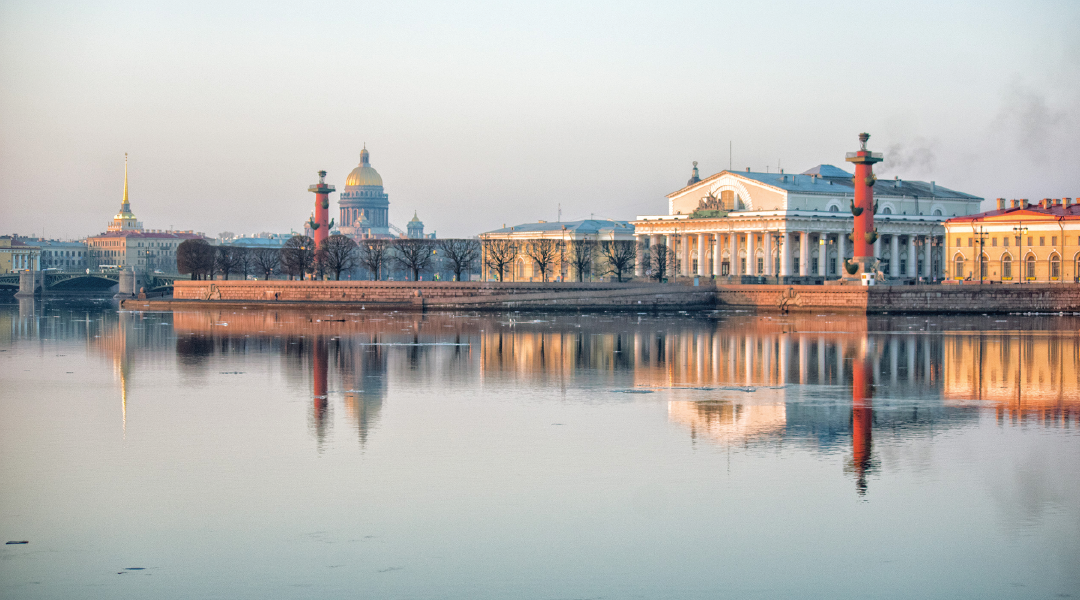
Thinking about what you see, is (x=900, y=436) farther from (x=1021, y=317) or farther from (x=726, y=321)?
(x=1021, y=317)

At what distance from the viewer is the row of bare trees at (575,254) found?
292ft

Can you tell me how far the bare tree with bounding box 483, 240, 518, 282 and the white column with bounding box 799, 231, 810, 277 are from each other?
2068cm

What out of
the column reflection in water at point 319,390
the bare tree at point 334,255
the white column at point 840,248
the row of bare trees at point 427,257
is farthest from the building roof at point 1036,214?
the column reflection in water at point 319,390

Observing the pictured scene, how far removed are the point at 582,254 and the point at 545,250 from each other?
2955 millimetres

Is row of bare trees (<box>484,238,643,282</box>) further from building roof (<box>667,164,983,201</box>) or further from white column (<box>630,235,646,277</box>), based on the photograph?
building roof (<box>667,164,983,201</box>)

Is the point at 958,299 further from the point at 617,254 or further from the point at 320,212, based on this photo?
the point at 320,212

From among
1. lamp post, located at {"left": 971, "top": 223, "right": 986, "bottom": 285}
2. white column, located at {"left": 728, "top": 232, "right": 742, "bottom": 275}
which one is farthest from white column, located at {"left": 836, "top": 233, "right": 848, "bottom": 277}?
lamp post, located at {"left": 971, "top": 223, "right": 986, "bottom": 285}

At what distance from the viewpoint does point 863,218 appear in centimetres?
6188

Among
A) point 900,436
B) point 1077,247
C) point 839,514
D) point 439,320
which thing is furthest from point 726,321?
point 839,514

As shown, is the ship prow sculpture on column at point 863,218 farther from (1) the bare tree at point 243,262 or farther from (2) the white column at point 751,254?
(1) the bare tree at point 243,262

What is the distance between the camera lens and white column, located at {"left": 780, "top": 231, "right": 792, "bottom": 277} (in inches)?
3012

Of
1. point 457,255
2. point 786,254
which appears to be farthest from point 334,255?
point 786,254

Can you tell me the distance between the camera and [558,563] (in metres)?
10.3

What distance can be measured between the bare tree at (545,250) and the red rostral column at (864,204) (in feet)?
94.4
